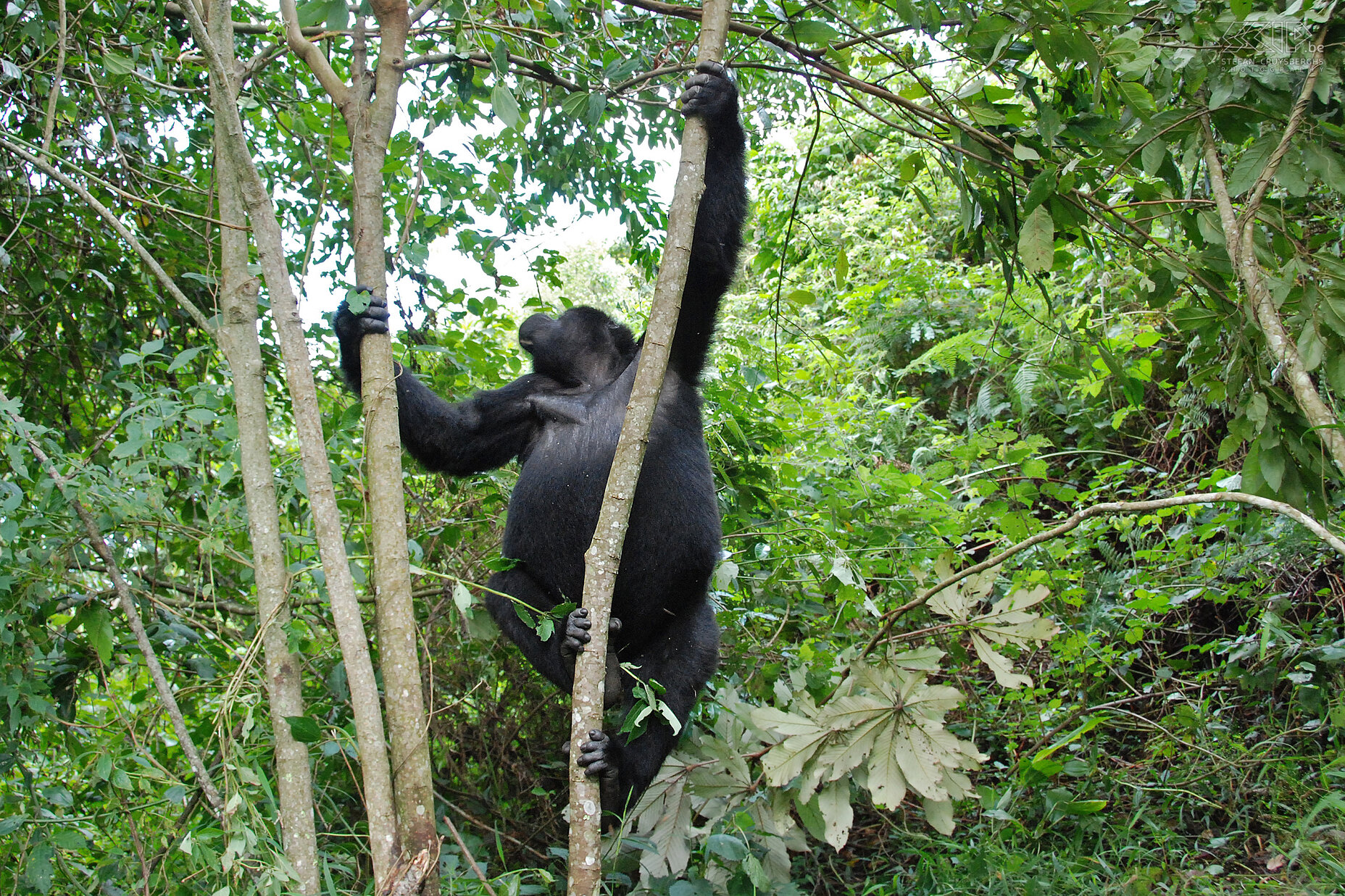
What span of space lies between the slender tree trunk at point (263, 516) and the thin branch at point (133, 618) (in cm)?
19

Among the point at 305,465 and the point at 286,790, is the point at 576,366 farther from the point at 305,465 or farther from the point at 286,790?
the point at 286,790

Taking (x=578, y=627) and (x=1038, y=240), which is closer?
(x=578, y=627)

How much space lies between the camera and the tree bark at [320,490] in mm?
2293

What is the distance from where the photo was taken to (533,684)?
171 inches

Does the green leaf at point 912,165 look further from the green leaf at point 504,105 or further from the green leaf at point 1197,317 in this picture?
the green leaf at point 504,105

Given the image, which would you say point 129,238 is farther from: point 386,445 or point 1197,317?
point 1197,317

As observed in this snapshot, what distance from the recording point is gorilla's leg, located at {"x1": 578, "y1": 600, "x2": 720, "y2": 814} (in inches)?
131

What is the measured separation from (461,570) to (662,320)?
2.29 m

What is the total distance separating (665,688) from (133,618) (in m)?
1.70

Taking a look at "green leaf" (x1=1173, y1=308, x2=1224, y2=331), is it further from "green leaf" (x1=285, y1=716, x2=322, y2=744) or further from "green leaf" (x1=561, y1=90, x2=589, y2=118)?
"green leaf" (x1=285, y1=716, x2=322, y2=744)

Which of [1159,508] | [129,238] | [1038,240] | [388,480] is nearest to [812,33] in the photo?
[1038,240]

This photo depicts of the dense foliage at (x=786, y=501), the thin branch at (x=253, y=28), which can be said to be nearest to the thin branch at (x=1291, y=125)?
the dense foliage at (x=786, y=501)

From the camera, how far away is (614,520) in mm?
2391
